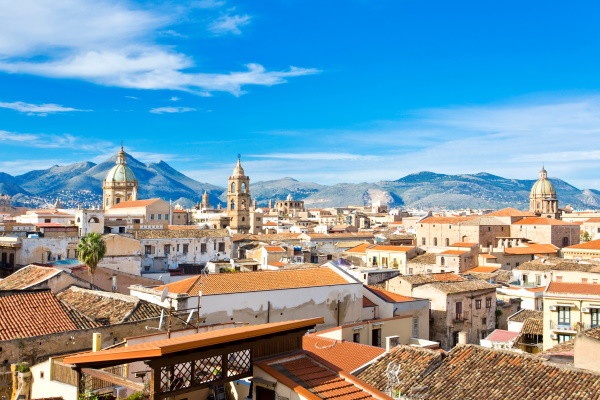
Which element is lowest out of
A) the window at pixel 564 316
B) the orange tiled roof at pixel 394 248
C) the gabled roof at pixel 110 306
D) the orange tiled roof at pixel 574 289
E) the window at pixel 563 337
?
the window at pixel 563 337

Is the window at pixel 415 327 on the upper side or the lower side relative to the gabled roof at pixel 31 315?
lower

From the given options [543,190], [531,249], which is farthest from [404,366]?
[543,190]

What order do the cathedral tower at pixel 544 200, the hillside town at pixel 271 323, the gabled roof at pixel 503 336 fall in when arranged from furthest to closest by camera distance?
the cathedral tower at pixel 544 200 < the gabled roof at pixel 503 336 < the hillside town at pixel 271 323

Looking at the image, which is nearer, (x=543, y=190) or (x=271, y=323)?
(x=271, y=323)

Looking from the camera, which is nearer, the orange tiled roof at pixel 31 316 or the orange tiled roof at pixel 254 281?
the orange tiled roof at pixel 31 316

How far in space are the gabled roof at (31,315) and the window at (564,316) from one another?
70.5 feet

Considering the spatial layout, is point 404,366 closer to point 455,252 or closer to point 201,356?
point 201,356

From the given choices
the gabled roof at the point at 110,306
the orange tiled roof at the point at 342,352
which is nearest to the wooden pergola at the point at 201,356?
the orange tiled roof at the point at 342,352

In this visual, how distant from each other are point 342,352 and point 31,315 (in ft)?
39.5

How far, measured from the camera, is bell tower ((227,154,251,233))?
4520 inches

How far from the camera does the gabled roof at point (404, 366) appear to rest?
18.4 m

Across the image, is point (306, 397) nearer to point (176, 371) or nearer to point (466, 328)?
point (176, 371)

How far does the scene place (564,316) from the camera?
30422 millimetres

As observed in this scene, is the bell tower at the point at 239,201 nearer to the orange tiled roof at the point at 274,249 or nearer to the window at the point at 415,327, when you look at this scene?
the orange tiled roof at the point at 274,249
